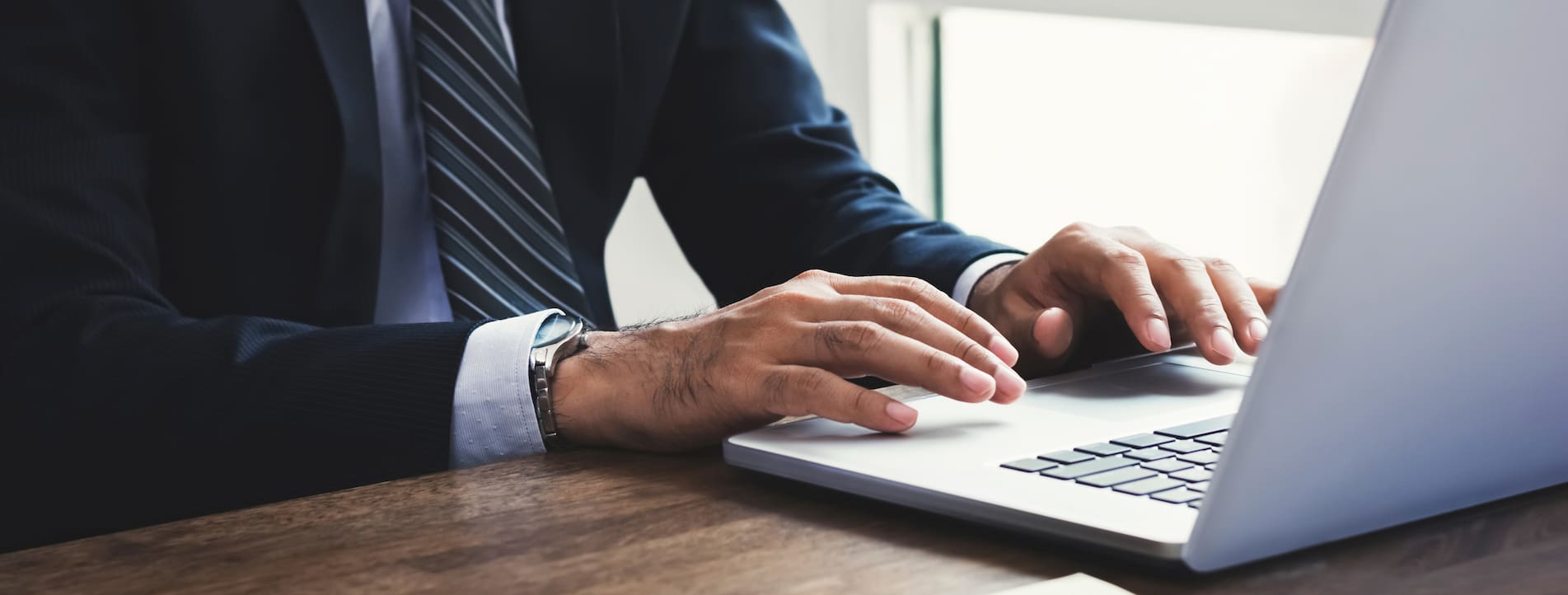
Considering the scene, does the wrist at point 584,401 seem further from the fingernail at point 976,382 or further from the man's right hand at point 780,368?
the fingernail at point 976,382

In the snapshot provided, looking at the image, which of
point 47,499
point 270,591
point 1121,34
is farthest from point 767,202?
point 1121,34

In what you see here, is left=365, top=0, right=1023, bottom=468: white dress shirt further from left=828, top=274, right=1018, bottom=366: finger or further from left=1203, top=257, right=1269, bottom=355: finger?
left=1203, top=257, right=1269, bottom=355: finger

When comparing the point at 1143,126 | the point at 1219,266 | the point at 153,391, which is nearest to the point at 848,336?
the point at 1219,266

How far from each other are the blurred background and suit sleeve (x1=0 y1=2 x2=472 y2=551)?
1508 millimetres

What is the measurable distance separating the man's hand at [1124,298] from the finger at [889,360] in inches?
5.6

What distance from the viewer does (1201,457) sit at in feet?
1.70

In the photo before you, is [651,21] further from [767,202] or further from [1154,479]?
[1154,479]

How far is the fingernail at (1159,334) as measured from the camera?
0.71 m

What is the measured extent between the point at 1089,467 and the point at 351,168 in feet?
2.43

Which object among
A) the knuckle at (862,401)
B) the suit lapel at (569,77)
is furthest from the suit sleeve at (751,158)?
the knuckle at (862,401)

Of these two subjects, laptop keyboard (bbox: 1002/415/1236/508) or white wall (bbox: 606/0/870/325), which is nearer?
laptop keyboard (bbox: 1002/415/1236/508)

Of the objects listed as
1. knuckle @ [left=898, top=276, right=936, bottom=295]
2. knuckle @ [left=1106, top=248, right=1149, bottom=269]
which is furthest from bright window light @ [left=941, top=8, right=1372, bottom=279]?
knuckle @ [left=898, top=276, right=936, bottom=295]

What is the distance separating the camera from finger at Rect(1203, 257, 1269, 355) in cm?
72

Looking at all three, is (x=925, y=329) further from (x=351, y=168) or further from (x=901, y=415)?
(x=351, y=168)
